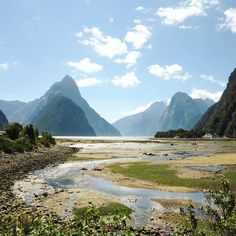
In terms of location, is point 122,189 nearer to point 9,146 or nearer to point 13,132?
point 9,146

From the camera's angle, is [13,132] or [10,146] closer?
[10,146]

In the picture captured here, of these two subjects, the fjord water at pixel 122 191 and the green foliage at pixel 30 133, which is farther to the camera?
the green foliage at pixel 30 133

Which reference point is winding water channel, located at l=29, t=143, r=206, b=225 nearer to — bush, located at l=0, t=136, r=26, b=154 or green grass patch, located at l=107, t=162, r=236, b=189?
green grass patch, located at l=107, t=162, r=236, b=189

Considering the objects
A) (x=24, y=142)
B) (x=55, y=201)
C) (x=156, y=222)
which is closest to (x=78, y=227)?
(x=156, y=222)

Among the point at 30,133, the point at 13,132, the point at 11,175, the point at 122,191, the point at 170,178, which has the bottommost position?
the point at 122,191

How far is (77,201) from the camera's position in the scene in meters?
36.7

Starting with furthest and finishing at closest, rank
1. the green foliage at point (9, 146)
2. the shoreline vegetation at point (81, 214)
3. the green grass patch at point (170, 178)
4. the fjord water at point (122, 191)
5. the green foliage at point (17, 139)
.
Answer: the green foliage at point (17, 139) → the green foliage at point (9, 146) → the green grass patch at point (170, 178) → the fjord water at point (122, 191) → the shoreline vegetation at point (81, 214)

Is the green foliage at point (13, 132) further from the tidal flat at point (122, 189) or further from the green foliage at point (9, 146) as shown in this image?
the tidal flat at point (122, 189)

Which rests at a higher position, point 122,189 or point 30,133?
point 30,133

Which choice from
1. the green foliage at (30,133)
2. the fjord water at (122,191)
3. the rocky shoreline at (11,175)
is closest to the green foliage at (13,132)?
the green foliage at (30,133)

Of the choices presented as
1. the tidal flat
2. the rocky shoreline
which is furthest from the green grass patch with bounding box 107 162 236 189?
the rocky shoreline

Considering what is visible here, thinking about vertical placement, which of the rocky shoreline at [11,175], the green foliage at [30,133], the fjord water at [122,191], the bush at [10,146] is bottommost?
the fjord water at [122,191]

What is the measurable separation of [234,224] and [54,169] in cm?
6113

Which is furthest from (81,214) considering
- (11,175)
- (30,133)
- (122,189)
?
(30,133)
